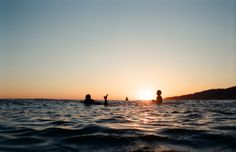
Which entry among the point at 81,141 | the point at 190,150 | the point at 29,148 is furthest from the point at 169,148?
the point at 29,148

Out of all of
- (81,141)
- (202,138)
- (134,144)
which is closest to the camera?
(134,144)

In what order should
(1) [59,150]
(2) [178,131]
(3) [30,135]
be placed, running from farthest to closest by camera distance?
(2) [178,131]
(3) [30,135]
(1) [59,150]

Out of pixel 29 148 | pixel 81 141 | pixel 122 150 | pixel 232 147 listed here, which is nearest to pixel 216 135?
pixel 232 147

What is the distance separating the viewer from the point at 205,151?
739cm

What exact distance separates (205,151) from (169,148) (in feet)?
3.11

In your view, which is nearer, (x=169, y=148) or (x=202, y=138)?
(x=169, y=148)

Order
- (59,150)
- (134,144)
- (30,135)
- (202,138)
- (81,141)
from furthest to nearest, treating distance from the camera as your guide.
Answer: (30,135), (202,138), (81,141), (134,144), (59,150)

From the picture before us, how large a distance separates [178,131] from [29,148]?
5.68 meters

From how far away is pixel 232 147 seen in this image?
773 cm

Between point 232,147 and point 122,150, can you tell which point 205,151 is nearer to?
point 232,147

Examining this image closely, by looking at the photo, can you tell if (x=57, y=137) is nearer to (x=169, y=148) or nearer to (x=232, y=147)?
(x=169, y=148)

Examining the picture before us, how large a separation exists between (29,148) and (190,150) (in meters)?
4.42

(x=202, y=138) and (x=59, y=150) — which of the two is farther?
(x=202, y=138)

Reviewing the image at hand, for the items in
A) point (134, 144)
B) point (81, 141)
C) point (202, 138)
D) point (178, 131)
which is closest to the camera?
point (134, 144)
